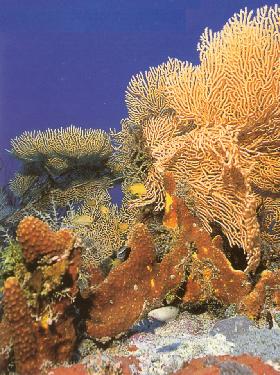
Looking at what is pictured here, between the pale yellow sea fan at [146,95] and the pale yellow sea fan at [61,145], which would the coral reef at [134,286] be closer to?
the pale yellow sea fan at [146,95]

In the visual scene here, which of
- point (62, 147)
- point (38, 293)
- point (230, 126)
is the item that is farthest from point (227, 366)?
point (62, 147)

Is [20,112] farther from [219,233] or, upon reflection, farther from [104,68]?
[219,233]

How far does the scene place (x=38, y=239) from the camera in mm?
4145

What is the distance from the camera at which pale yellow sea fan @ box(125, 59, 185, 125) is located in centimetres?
708

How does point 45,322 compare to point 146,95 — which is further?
point 146,95

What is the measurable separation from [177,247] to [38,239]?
215 centimetres

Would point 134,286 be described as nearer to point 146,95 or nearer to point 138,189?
point 138,189

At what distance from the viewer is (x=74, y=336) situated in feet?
15.4

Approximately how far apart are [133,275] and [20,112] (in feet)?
350

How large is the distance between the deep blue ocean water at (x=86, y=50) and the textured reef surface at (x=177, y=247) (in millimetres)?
77755

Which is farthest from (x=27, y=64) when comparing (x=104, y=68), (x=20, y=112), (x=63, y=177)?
(x=63, y=177)

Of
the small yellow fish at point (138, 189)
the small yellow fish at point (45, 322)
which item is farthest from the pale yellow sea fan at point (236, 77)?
the small yellow fish at point (45, 322)

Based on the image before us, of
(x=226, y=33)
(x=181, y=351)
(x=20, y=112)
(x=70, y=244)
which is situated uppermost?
(x=20, y=112)

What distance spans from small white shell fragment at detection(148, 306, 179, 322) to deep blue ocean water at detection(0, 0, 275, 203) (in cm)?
7886
